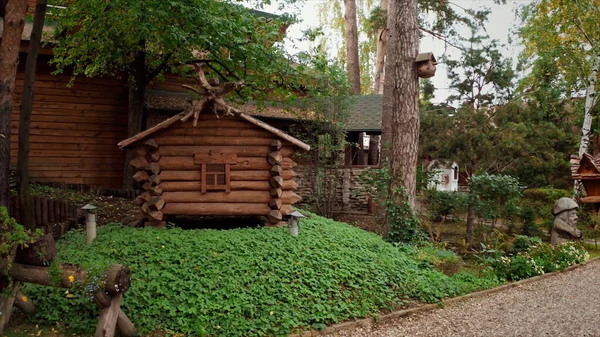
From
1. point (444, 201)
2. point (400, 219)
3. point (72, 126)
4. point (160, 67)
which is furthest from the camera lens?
point (72, 126)

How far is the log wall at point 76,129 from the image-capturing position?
15461mm

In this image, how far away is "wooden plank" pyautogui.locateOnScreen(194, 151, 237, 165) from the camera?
9.12 meters

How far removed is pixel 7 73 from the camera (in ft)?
24.9

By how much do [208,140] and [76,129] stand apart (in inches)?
355

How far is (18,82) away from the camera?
14633 millimetres

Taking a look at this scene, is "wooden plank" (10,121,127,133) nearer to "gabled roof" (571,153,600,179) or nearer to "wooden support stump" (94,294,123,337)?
"wooden support stump" (94,294,123,337)

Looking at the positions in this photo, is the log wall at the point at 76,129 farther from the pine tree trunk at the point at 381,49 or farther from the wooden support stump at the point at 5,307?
the pine tree trunk at the point at 381,49

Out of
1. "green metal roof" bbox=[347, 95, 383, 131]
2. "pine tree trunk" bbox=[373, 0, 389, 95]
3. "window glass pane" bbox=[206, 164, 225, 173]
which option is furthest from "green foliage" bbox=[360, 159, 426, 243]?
"pine tree trunk" bbox=[373, 0, 389, 95]

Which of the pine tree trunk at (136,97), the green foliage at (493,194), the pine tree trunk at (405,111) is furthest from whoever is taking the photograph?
the pine tree trunk at (136,97)

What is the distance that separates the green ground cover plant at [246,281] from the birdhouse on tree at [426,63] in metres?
4.44

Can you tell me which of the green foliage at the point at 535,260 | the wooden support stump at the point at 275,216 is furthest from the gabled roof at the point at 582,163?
the wooden support stump at the point at 275,216

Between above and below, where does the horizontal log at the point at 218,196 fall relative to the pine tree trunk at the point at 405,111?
below

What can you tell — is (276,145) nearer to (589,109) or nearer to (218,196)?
(218,196)

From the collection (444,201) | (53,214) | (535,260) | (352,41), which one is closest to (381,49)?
(352,41)
